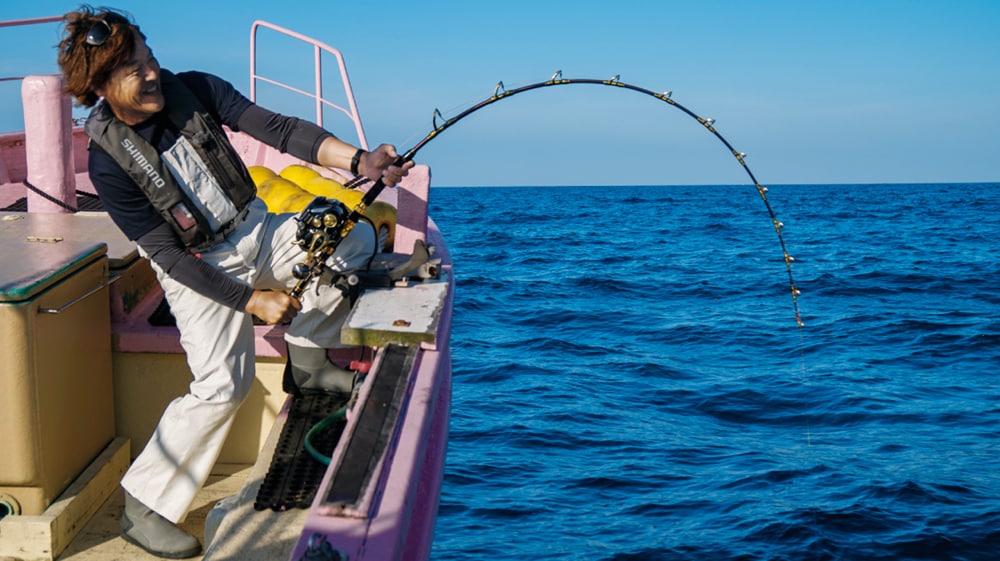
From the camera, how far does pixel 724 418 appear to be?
853 cm

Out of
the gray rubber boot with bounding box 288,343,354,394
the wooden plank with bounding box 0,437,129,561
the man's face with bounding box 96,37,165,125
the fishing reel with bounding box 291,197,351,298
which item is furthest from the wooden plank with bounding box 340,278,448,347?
the wooden plank with bounding box 0,437,129,561

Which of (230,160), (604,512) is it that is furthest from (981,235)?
(230,160)

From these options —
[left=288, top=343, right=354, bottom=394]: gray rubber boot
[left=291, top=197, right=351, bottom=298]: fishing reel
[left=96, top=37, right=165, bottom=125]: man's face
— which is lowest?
[left=288, top=343, right=354, bottom=394]: gray rubber boot

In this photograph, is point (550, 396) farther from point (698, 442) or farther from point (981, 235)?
point (981, 235)

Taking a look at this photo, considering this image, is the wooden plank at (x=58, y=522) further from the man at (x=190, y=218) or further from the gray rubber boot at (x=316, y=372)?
the gray rubber boot at (x=316, y=372)

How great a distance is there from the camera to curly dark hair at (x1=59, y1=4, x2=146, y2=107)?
305 centimetres

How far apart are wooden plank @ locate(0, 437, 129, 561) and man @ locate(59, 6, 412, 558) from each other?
0.66 feet

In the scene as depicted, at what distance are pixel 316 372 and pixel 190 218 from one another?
3.32ft

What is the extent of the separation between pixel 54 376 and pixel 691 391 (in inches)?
270

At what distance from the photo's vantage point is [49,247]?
3.88 m

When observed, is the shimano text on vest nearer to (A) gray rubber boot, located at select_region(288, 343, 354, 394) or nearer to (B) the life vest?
(B) the life vest

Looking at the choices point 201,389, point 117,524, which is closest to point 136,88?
point 201,389

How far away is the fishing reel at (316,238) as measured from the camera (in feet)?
11.3

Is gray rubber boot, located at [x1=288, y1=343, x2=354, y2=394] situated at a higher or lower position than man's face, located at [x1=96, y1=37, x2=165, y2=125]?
lower
